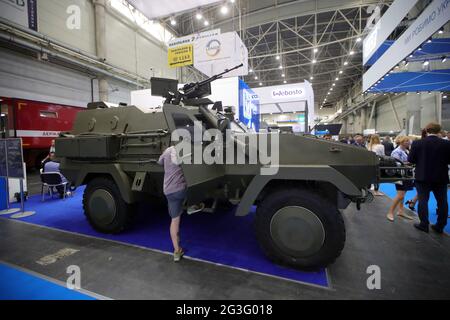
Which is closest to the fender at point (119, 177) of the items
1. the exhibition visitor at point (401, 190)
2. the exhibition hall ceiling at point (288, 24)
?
the exhibition visitor at point (401, 190)

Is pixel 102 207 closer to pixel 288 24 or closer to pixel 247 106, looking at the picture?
pixel 247 106

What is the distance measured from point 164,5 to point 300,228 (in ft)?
29.0

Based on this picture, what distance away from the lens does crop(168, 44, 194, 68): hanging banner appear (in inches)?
329

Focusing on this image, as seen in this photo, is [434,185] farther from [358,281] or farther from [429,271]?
[358,281]

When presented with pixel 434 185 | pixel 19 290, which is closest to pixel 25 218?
pixel 19 290

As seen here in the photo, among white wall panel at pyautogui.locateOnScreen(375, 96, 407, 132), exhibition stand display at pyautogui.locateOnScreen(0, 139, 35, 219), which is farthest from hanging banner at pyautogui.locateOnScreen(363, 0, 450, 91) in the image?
white wall panel at pyautogui.locateOnScreen(375, 96, 407, 132)

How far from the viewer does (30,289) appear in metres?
2.23

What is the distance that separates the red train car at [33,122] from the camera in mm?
8227

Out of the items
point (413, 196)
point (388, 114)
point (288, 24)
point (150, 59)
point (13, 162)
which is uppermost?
point (288, 24)

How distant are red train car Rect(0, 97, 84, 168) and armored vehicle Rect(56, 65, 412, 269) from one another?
6.58m

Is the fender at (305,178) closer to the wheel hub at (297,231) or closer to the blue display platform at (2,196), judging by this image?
the wheel hub at (297,231)

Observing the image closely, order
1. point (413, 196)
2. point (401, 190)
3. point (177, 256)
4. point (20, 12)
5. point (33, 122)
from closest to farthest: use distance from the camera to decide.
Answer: point (177, 256) < point (401, 190) < point (413, 196) < point (20, 12) < point (33, 122)

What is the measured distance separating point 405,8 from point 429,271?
589 centimetres

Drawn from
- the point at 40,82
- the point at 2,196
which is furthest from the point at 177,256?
the point at 40,82
